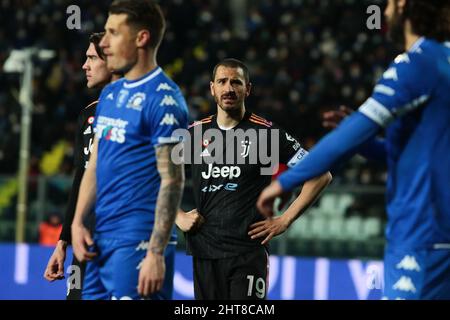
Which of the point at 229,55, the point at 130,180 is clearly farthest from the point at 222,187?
the point at 229,55

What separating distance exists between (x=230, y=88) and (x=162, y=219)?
92.7 inches

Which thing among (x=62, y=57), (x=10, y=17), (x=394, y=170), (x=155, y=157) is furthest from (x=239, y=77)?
(x=10, y=17)

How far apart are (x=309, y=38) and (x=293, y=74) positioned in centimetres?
130

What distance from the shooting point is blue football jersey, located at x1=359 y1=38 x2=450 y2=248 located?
4.37 m

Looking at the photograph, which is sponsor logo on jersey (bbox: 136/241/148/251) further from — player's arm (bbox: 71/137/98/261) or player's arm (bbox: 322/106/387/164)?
player's arm (bbox: 322/106/387/164)

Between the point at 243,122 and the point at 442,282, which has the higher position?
the point at 243,122

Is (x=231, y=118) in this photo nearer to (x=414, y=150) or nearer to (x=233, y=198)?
(x=233, y=198)

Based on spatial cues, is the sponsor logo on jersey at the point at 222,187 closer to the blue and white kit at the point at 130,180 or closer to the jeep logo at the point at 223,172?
the jeep logo at the point at 223,172

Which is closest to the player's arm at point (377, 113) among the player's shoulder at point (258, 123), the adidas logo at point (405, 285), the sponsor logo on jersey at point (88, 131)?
the adidas logo at point (405, 285)

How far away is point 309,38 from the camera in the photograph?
19938 mm

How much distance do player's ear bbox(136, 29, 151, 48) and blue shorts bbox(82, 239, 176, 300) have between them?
108 centimetres

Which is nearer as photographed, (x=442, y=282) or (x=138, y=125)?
(x=442, y=282)

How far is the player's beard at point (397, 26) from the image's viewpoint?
4.59 m
